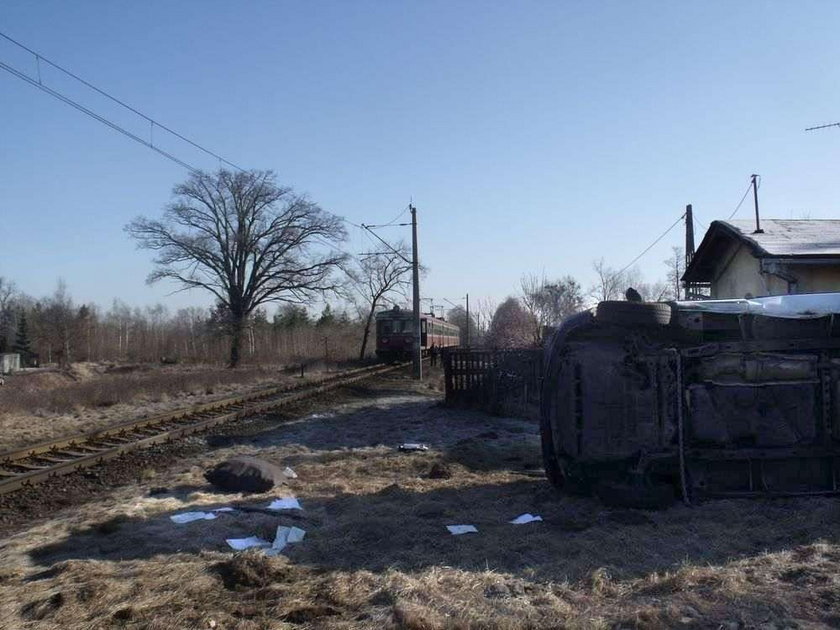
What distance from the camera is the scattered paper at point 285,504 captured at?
7.54m

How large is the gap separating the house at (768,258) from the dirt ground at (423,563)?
723 centimetres

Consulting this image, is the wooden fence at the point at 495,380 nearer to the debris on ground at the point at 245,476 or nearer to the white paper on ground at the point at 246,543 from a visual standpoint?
the debris on ground at the point at 245,476

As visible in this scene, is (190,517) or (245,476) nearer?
(190,517)

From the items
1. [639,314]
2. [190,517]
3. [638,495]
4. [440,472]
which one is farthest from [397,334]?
[638,495]

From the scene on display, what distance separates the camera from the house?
1325 cm

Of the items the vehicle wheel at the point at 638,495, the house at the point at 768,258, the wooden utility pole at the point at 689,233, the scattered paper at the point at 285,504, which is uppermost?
the wooden utility pole at the point at 689,233

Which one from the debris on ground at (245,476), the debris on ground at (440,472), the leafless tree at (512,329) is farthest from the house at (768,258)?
the leafless tree at (512,329)

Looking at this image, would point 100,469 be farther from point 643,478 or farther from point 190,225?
point 190,225

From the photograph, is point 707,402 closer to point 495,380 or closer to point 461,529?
point 461,529

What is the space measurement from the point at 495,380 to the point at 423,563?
40.3ft

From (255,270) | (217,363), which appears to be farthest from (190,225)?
(217,363)

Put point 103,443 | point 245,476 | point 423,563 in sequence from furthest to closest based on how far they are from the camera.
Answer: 1. point 103,443
2. point 245,476
3. point 423,563

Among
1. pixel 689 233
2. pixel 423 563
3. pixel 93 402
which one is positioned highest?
pixel 689 233

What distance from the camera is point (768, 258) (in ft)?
43.4
